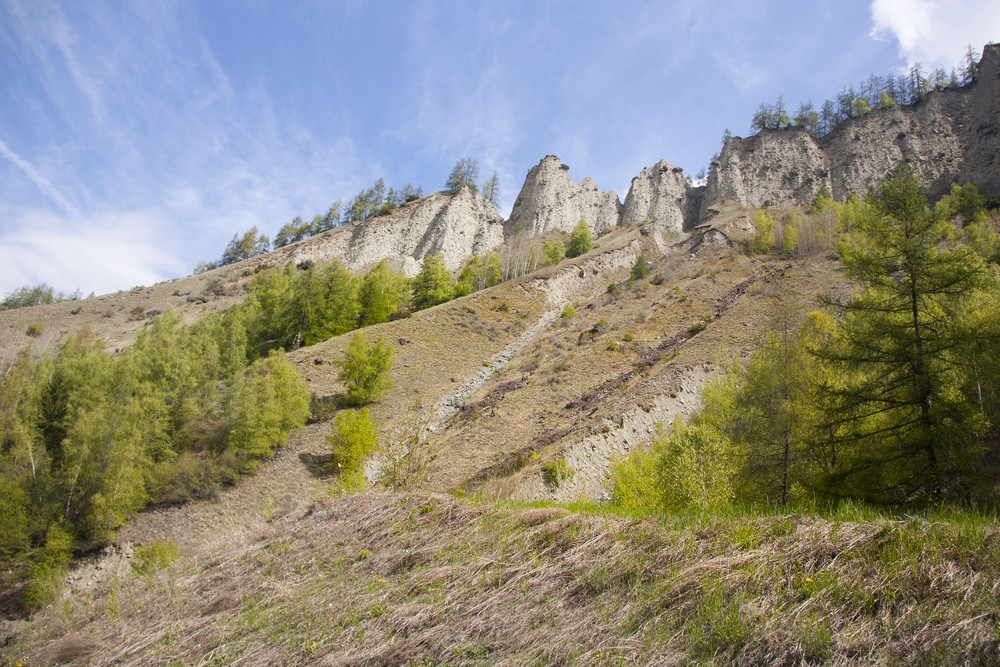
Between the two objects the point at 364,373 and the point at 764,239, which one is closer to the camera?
the point at 364,373

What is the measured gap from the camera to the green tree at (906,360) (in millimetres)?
9156

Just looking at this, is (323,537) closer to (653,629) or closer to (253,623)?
(253,623)

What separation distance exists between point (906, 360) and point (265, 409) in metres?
26.4

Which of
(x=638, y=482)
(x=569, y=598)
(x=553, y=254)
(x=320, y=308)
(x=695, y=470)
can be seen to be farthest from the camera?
(x=553, y=254)

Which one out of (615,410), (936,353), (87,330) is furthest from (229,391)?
(87,330)

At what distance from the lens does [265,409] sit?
25062 millimetres

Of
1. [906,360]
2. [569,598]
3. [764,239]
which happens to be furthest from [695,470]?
[764,239]

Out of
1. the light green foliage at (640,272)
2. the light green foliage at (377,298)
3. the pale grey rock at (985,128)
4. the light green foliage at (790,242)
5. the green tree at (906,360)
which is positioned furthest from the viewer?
the pale grey rock at (985,128)

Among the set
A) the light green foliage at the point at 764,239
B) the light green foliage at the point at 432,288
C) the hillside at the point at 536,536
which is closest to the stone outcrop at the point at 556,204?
the light green foliage at the point at 764,239

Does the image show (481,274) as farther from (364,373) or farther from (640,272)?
(364,373)

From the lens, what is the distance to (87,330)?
175 ft

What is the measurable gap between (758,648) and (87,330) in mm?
70054

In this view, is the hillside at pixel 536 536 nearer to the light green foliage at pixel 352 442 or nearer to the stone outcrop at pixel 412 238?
the light green foliage at pixel 352 442

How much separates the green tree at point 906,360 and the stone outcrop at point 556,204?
86.7 meters
